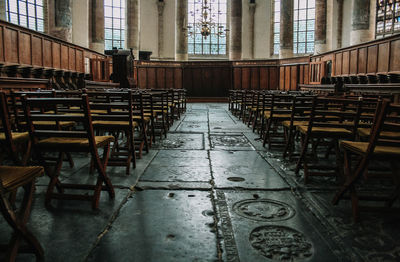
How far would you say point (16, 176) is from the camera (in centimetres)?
174

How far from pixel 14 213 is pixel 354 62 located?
11505mm

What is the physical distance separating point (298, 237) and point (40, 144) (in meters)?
2.10

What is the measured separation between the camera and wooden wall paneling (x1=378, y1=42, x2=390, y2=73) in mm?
9327

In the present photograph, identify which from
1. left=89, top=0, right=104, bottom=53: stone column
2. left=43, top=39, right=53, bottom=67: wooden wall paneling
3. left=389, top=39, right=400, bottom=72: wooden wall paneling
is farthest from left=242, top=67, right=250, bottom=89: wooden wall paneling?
left=43, top=39, right=53, bottom=67: wooden wall paneling

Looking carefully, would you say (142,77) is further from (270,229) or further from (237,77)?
(270,229)

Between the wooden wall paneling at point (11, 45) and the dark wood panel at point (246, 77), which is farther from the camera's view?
the dark wood panel at point (246, 77)

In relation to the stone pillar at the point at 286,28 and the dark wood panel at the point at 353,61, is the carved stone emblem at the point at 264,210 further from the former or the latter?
the stone pillar at the point at 286,28

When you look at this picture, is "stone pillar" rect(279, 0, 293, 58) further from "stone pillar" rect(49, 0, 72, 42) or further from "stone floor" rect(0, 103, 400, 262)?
"stone floor" rect(0, 103, 400, 262)

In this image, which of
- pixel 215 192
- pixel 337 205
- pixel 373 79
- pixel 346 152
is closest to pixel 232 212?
pixel 215 192

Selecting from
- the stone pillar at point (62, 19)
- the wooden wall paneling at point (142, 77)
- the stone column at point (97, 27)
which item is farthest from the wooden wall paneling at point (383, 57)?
the stone column at point (97, 27)

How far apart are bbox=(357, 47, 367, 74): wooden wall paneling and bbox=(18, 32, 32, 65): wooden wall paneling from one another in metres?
10.1

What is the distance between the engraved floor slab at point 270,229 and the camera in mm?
1928

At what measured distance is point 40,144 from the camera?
270 centimetres

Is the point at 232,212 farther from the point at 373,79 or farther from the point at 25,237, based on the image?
the point at 373,79
